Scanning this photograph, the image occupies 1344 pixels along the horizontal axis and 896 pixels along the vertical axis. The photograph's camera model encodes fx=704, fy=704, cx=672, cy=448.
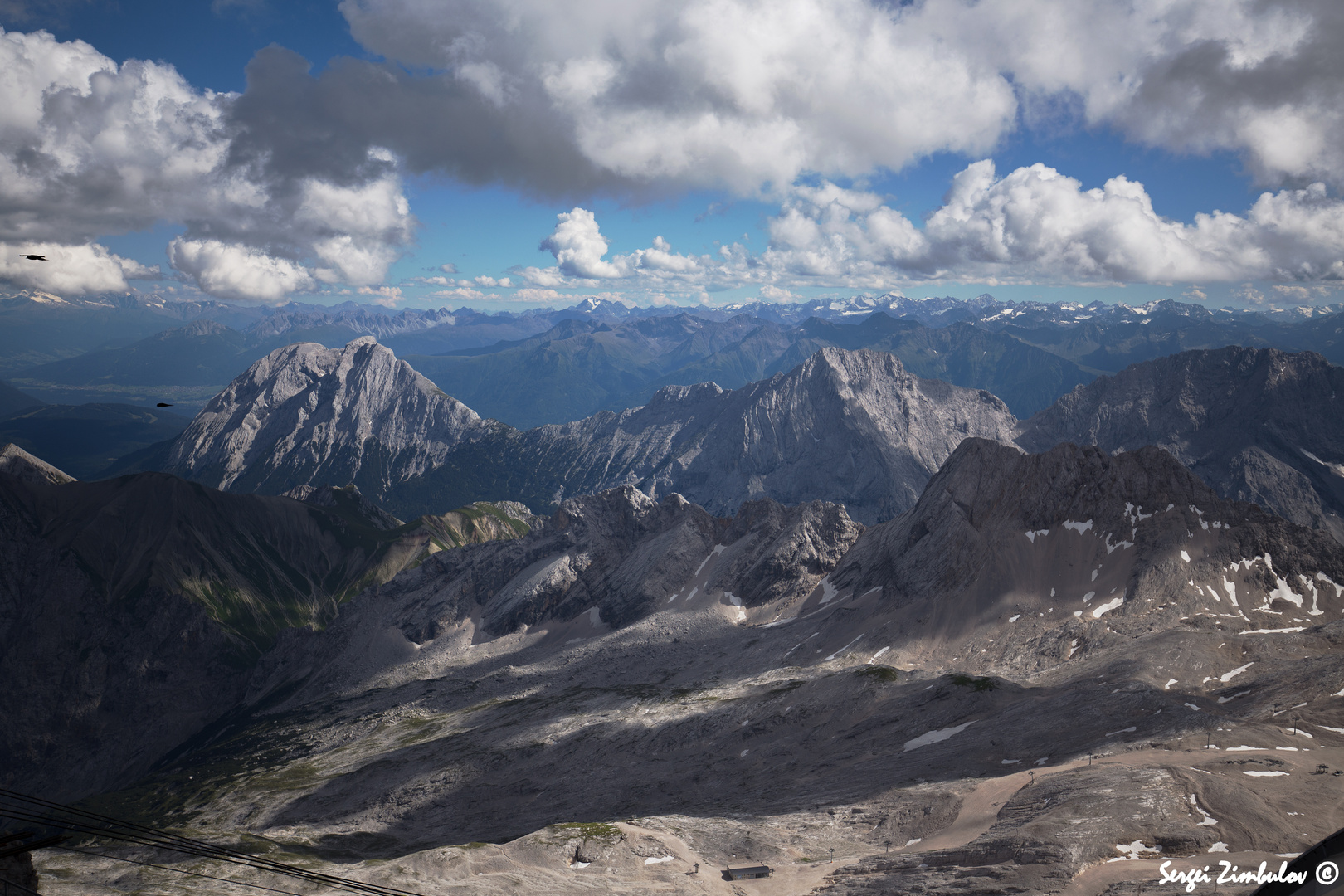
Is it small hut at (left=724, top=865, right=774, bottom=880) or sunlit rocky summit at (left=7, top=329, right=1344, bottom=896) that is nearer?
sunlit rocky summit at (left=7, top=329, right=1344, bottom=896)

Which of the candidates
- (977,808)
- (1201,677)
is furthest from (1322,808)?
(1201,677)

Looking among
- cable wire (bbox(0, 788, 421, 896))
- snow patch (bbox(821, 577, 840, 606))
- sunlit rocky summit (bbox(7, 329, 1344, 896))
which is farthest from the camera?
snow patch (bbox(821, 577, 840, 606))

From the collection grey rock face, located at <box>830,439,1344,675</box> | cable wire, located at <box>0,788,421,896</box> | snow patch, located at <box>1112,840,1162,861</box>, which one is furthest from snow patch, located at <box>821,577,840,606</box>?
cable wire, located at <box>0,788,421,896</box>

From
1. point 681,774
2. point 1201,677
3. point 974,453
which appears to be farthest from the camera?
point 974,453

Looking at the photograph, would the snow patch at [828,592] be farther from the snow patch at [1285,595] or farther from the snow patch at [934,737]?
the snow patch at [934,737]

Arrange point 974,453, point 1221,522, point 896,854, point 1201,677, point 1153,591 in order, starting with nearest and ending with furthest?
point 896,854 → point 1201,677 → point 1153,591 → point 1221,522 → point 974,453

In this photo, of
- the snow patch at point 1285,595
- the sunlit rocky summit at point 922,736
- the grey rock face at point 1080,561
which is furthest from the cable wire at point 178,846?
the snow patch at point 1285,595

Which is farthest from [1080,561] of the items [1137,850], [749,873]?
[749,873]

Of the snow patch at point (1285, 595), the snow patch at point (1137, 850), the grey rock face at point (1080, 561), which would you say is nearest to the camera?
the snow patch at point (1137, 850)

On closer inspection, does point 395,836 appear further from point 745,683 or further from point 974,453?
point 974,453

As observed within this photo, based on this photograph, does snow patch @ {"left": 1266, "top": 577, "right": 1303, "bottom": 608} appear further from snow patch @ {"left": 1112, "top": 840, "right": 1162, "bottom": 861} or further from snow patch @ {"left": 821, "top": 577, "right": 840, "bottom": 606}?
snow patch @ {"left": 1112, "top": 840, "right": 1162, "bottom": 861}
